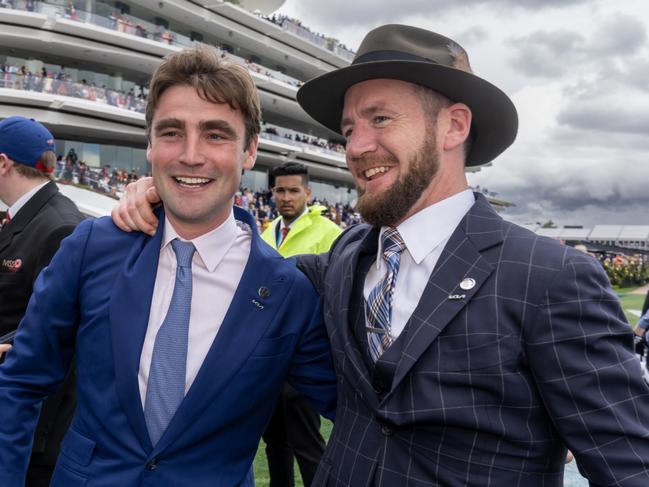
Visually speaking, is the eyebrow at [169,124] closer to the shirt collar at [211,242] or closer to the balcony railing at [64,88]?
the shirt collar at [211,242]

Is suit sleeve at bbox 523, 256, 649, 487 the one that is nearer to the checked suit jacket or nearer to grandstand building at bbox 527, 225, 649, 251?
the checked suit jacket

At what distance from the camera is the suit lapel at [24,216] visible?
117 inches

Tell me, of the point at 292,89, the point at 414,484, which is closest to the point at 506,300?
the point at 414,484

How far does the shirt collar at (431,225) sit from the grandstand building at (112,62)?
80.9ft

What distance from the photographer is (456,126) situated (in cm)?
189

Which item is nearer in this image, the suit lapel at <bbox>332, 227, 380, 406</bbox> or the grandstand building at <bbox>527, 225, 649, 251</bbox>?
the suit lapel at <bbox>332, 227, 380, 406</bbox>

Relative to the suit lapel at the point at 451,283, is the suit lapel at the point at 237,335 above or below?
below

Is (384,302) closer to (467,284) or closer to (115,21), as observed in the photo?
(467,284)

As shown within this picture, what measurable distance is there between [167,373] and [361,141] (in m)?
0.99

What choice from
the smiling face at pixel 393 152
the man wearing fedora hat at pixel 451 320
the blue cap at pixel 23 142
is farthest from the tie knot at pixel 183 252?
the blue cap at pixel 23 142

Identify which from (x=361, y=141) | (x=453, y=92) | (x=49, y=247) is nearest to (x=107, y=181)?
(x=49, y=247)

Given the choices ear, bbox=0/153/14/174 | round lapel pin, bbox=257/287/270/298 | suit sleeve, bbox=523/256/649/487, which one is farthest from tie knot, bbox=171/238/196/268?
ear, bbox=0/153/14/174

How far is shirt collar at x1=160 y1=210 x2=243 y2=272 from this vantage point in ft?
6.53

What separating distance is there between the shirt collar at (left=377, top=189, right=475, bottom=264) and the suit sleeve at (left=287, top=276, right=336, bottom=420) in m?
0.49
